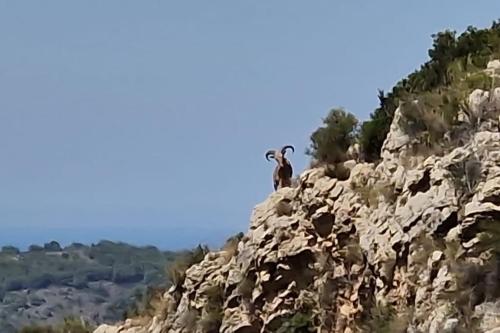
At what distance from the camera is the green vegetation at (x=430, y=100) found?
1772cm

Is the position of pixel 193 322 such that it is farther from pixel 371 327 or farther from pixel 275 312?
pixel 371 327

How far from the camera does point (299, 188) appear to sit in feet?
70.7

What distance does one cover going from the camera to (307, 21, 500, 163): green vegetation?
58.1 feet

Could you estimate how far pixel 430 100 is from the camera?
18.2 m

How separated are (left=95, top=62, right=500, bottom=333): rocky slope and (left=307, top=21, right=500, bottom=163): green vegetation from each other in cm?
34

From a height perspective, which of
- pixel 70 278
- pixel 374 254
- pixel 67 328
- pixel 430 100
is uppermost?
pixel 70 278

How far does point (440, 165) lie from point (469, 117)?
919 mm

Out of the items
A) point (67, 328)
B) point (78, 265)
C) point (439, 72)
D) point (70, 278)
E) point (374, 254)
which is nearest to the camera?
point (374, 254)

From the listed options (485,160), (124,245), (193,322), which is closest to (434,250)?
(485,160)

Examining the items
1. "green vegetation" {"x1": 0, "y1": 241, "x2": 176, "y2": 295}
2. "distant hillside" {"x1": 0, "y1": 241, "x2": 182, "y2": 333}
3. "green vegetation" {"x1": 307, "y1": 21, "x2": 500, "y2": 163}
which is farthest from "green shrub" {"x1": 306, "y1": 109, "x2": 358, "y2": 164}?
"green vegetation" {"x1": 0, "y1": 241, "x2": 176, "y2": 295}

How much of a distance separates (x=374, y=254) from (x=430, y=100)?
8.71 ft

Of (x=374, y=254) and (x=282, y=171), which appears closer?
(x=374, y=254)

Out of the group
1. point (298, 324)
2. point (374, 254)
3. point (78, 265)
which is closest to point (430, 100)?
point (374, 254)

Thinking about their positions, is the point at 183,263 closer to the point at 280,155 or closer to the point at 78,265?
the point at 280,155
